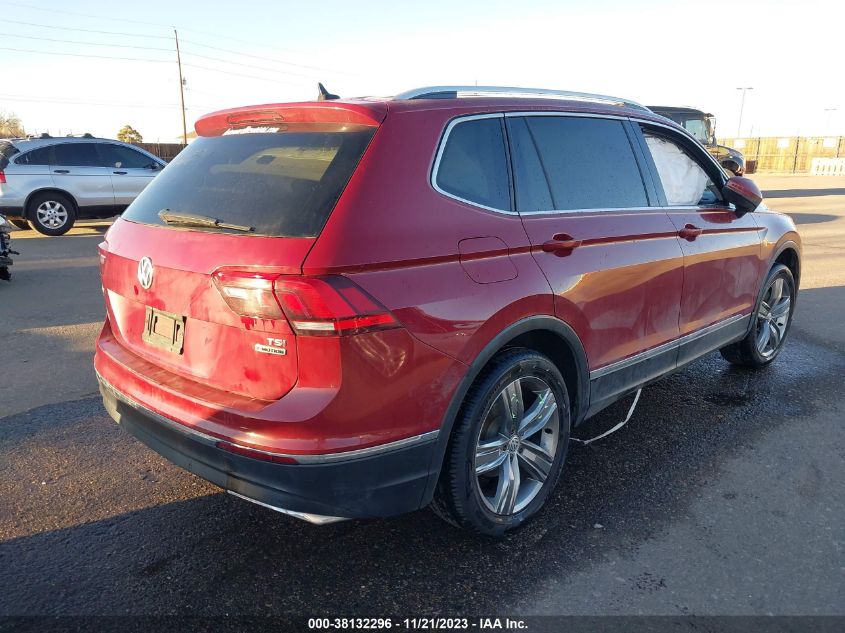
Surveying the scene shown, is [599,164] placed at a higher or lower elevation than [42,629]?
higher

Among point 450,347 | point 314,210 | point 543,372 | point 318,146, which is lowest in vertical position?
point 543,372

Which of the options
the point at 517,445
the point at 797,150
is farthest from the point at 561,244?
the point at 797,150

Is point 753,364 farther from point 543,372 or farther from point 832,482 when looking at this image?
point 543,372

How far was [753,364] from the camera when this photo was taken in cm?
516

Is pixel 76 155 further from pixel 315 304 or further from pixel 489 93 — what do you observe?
pixel 315 304

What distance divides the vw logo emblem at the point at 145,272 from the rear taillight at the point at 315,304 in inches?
24.3

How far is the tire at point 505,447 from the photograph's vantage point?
2.65 m

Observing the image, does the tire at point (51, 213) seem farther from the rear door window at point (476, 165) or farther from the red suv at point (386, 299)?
the rear door window at point (476, 165)

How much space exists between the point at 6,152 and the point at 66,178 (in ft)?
3.38

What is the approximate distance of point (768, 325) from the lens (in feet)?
17.0

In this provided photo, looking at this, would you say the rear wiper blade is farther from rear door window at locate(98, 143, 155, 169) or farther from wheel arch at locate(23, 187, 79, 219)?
rear door window at locate(98, 143, 155, 169)

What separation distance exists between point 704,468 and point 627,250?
4.26 ft

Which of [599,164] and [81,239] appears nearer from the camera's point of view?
[599,164]

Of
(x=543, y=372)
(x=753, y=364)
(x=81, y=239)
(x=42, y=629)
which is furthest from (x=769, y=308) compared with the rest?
(x=81, y=239)
